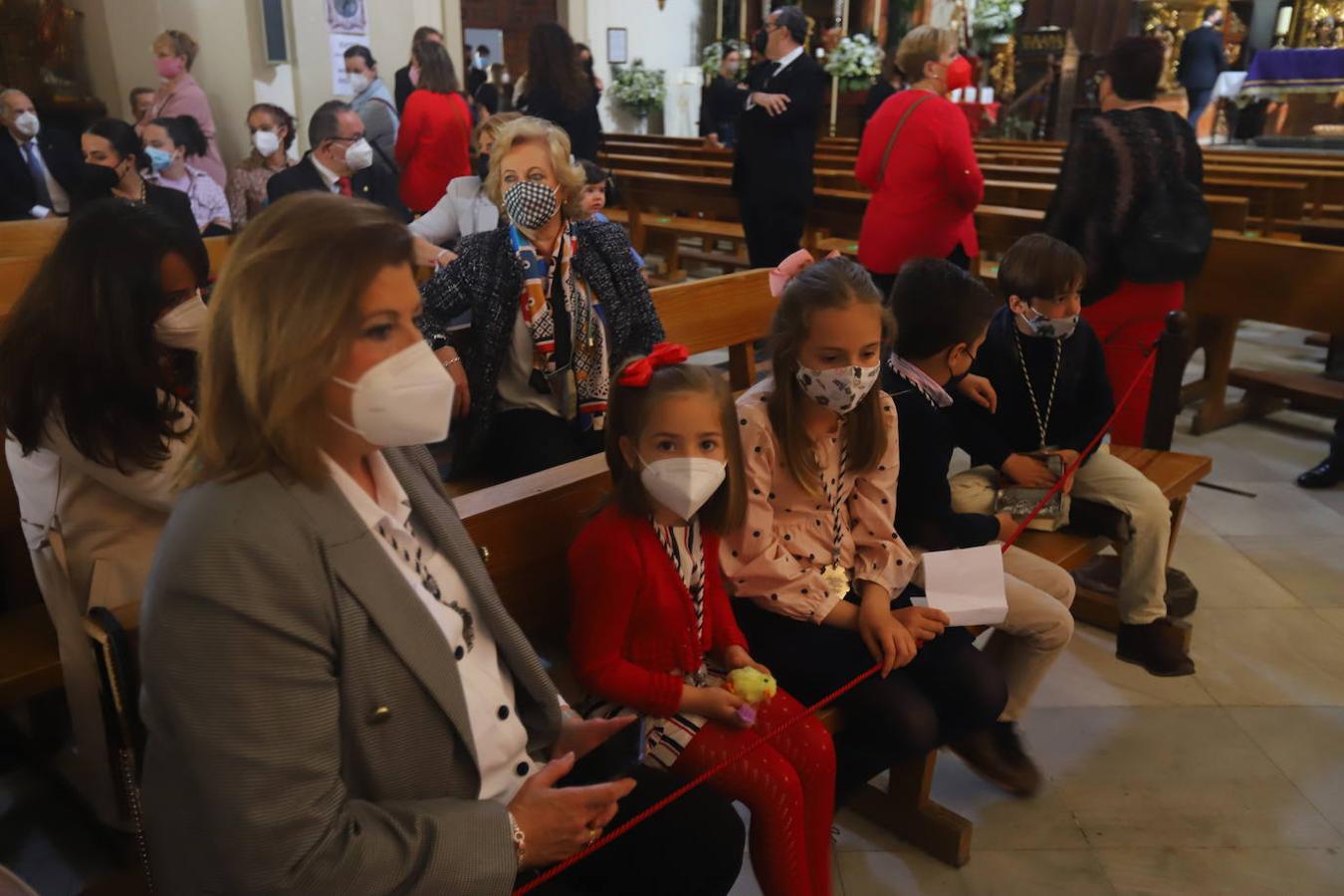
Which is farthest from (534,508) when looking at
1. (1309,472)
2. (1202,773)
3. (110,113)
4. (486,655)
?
(110,113)

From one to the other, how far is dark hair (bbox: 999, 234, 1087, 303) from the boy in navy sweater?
1.23ft

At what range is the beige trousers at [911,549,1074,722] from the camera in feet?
7.37

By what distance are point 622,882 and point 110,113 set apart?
1061 centimetres

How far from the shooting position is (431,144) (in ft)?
17.2

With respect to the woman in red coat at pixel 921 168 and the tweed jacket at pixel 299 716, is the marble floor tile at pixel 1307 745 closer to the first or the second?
the tweed jacket at pixel 299 716

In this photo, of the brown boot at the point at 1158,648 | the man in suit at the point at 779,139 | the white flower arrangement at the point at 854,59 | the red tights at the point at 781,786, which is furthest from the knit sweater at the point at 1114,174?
the white flower arrangement at the point at 854,59

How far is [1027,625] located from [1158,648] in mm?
849

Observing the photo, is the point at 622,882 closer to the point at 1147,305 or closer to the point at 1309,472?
the point at 1147,305

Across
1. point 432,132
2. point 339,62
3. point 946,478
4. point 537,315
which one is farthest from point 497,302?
point 339,62

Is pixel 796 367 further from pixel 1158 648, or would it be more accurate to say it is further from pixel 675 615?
pixel 1158 648

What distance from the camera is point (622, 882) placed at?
1496 mm

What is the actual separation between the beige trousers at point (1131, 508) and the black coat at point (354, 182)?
2293 mm

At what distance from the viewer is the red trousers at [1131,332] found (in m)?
3.70

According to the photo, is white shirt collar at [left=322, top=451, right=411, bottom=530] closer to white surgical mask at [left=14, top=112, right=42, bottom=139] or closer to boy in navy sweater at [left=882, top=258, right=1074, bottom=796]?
boy in navy sweater at [left=882, top=258, right=1074, bottom=796]
